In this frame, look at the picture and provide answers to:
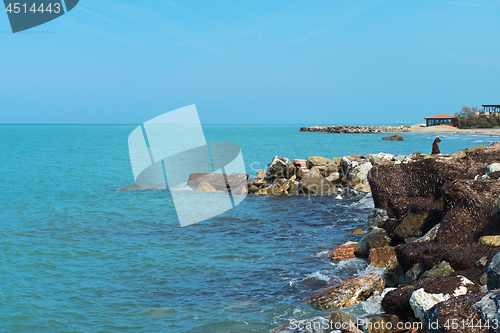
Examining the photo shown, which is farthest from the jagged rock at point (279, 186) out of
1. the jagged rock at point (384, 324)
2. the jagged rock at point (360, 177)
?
the jagged rock at point (384, 324)

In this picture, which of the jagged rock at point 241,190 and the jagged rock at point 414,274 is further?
the jagged rock at point 241,190

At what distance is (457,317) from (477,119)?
316 ft

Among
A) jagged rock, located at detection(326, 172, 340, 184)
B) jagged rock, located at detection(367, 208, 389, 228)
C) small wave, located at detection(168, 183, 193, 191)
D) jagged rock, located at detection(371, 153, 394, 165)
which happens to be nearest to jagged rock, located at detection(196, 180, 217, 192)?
small wave, located at detection(168, 183, 193, 191)

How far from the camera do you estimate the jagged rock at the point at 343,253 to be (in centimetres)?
1050

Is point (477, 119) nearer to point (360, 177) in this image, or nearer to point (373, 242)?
point (360, 177)

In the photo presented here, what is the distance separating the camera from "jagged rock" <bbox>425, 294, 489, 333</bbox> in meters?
3.76

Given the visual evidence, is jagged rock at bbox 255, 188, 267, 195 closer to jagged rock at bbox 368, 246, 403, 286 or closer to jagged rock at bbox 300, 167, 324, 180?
jagged rock at bbox 300, 167, 324, 180

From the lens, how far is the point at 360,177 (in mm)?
21812

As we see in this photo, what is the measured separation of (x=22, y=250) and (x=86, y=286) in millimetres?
4440

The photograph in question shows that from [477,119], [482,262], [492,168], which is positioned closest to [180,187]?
[492,168]

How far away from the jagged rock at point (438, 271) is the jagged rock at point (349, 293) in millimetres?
1222

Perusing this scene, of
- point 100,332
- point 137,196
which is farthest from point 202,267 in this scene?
point 137,196

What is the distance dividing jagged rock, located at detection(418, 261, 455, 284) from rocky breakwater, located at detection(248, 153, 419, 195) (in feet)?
49.4

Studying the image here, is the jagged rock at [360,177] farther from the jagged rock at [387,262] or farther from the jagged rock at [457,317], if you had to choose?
the jagged rock at [457,317]
